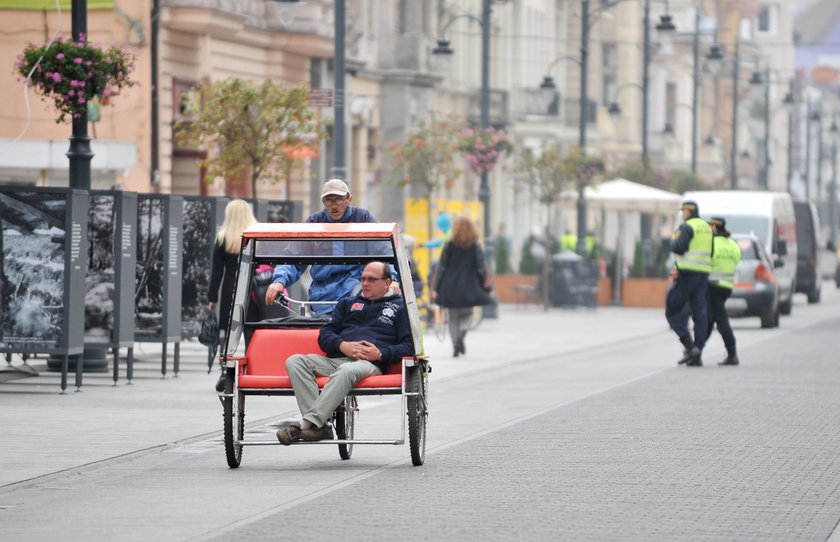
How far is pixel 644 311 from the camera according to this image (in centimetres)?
4525

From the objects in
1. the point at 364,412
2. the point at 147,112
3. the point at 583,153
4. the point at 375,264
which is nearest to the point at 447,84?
the point at 583,153

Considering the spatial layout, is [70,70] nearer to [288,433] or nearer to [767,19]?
[288,433]

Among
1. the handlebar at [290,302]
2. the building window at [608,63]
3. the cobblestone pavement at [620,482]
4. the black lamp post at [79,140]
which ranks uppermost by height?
the building window at [608,63]

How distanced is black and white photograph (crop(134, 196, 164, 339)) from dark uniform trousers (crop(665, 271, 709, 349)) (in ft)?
20.8

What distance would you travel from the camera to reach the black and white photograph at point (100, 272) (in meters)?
20.0

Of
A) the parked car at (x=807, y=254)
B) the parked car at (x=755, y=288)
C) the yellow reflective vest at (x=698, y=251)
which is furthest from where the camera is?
the parked car at (x=807, y=254)

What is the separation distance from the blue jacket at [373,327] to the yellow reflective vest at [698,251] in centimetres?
1168

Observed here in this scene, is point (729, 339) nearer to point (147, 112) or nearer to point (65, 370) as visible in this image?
point (65, 370)

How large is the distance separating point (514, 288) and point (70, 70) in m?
25.1

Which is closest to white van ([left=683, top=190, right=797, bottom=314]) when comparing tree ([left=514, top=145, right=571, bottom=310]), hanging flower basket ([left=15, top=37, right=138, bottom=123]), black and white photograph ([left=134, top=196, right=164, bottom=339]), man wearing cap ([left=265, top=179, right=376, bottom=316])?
tree ([left=514, top=145, right=571, bottom=310])

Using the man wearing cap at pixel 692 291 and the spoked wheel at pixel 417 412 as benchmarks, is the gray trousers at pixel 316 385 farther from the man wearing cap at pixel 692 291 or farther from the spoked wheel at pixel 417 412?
the man wearing cap at pixel 692 291

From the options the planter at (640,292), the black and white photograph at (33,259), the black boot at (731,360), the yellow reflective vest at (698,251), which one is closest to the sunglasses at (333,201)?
the black and white photograph at (33,259)

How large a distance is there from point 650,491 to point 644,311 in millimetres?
33485

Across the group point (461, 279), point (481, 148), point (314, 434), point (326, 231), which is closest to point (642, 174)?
point (481, 148)
